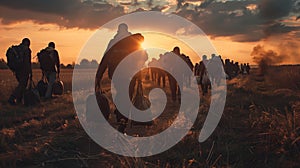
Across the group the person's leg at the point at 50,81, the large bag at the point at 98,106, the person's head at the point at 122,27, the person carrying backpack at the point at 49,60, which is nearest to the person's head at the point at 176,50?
the person carrying backpack at the point at 49,60

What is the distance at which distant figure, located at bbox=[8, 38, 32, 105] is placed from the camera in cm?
1316

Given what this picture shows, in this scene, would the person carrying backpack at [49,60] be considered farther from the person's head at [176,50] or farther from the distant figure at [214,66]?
the distant figure at [214,66]

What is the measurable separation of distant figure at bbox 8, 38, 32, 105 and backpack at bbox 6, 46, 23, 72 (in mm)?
30

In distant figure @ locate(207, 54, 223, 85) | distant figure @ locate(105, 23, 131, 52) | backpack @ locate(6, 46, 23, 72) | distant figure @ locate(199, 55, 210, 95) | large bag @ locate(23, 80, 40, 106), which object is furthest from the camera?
distant figure @ locate(207, 54, 223, 85)

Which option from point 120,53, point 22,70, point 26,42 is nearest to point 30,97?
point 22,70

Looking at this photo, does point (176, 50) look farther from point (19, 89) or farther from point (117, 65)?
point (117, 65)

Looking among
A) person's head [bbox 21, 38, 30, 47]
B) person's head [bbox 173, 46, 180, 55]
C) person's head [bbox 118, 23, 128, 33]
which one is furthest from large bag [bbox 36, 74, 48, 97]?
person's head [bbox 118, 23, 128, 33]

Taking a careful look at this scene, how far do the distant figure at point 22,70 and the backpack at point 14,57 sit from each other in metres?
0.03

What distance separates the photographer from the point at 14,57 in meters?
13.2

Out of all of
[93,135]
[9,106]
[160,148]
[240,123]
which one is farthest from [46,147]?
[9,106]

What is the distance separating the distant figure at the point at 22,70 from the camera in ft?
43.2

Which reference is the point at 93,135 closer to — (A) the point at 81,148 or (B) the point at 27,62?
(A) the point at 81,148

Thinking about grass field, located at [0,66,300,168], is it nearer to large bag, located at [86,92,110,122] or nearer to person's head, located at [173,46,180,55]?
large bag, located at [86,92,110,122]

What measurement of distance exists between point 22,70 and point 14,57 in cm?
53
